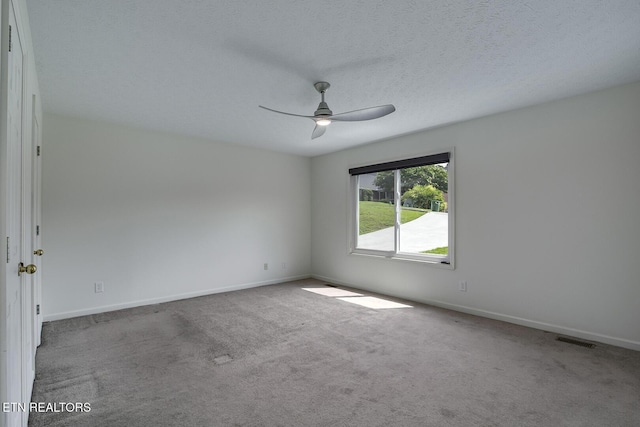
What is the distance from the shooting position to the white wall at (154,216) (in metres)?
3.71

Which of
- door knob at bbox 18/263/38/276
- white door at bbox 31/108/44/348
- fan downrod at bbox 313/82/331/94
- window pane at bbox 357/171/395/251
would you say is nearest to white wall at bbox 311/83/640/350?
window pane at bbox 357/171/395/251

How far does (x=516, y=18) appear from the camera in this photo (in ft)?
6.31

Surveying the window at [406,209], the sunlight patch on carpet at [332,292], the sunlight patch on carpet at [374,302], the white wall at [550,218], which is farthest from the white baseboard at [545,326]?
the sunlight patch on carpet at [332,292]

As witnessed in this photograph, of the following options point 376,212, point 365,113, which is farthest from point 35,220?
point 376,212

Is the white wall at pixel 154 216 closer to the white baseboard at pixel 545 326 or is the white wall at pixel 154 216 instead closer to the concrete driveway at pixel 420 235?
the concrete driveway at pixel 420 235

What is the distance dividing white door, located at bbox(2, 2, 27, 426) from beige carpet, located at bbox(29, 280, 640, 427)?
0.60m

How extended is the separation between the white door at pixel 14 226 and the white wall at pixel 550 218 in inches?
158

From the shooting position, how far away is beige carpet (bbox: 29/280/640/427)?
1.92m

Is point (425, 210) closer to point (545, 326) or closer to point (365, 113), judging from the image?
point (545, 326)

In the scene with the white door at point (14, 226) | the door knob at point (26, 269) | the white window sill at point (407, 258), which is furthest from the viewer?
the white window sill at point (407, 258)

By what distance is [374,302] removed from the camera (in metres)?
4.39

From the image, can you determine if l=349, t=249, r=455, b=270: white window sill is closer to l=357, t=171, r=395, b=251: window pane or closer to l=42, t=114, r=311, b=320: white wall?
l=357, t=171, r=395, b=251: window pane

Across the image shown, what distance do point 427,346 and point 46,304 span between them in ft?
13.5

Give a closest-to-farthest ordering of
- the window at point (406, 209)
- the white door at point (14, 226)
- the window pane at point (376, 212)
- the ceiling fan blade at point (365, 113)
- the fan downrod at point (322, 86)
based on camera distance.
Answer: the white door at point (14, 226) < the ceiling fan blade at point (365, 113) < the fan downrod at point (322, 86) < the window at point (406, 209) < the window pane at point (376, 212)
